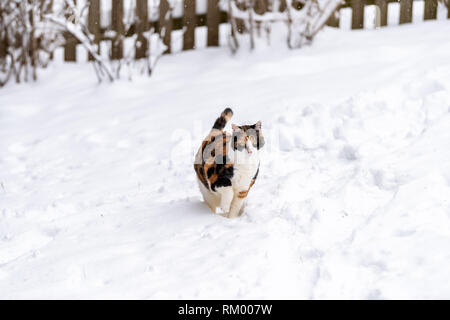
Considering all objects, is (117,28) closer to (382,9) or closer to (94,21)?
(94,21)

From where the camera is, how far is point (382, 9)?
6.12m

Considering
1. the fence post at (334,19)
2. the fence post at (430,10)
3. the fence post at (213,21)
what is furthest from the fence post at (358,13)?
the fence post at (213,21)

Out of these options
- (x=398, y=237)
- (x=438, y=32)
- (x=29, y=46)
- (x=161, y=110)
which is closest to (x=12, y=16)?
(x=29, y=46)

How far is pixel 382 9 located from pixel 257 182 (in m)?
3.30

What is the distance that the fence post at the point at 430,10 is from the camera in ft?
19.6

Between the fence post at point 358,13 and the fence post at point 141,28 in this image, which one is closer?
the fence post at point 358,13

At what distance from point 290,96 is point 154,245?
225cm

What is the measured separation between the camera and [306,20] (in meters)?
5.75

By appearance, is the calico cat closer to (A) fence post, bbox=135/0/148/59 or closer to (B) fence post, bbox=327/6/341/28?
(B) fence post, bbox=327/6/341/28

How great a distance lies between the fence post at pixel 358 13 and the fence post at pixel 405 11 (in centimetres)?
39

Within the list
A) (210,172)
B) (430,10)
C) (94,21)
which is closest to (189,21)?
(94,21)

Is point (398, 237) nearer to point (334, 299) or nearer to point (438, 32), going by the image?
point (334, 299)

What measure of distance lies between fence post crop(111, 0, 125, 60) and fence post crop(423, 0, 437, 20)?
317 cm

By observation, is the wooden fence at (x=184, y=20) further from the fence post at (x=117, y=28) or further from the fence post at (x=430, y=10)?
the fence post at (x=430, y=10)
